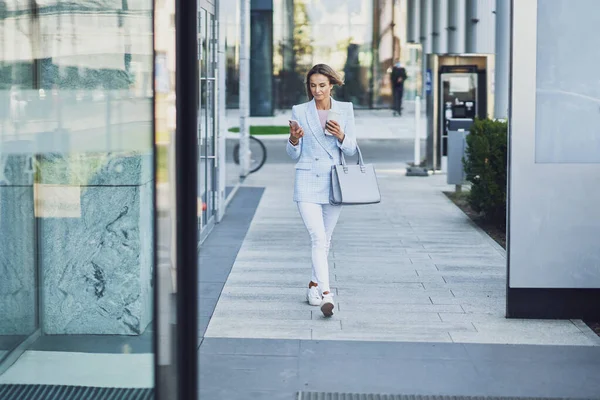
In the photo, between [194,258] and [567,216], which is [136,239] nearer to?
[194,258]

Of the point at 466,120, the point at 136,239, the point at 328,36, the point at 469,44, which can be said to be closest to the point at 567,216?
the point at 136,239

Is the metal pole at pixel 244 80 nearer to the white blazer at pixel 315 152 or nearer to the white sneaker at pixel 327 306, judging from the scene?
the white blazer at pixel 315 152

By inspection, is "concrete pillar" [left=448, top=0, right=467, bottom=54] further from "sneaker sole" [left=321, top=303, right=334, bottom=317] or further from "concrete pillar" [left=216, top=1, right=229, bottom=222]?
"sneaker sole" [left=321, top=303, right=334, bottom=317]

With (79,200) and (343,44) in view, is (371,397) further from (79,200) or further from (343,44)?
(343,44)

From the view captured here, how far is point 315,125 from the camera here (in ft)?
24.4

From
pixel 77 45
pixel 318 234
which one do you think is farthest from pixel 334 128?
pixel 77 45

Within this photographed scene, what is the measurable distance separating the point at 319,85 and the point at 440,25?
653 inches

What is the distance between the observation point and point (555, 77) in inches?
280

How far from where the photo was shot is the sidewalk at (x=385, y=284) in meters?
6.88

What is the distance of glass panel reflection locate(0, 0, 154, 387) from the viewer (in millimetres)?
4242

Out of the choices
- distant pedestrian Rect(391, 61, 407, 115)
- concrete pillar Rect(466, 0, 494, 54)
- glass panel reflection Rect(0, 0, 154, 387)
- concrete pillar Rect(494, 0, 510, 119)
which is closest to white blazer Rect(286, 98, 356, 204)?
glass panel reflection Rect(0, 0, 154, 387)

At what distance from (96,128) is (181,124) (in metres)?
0.82

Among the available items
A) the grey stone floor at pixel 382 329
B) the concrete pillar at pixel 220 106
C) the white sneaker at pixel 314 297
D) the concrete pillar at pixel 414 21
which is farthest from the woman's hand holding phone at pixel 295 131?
the concrete pillar at pixel 414 21

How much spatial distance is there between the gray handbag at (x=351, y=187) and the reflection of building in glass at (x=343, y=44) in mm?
30832
